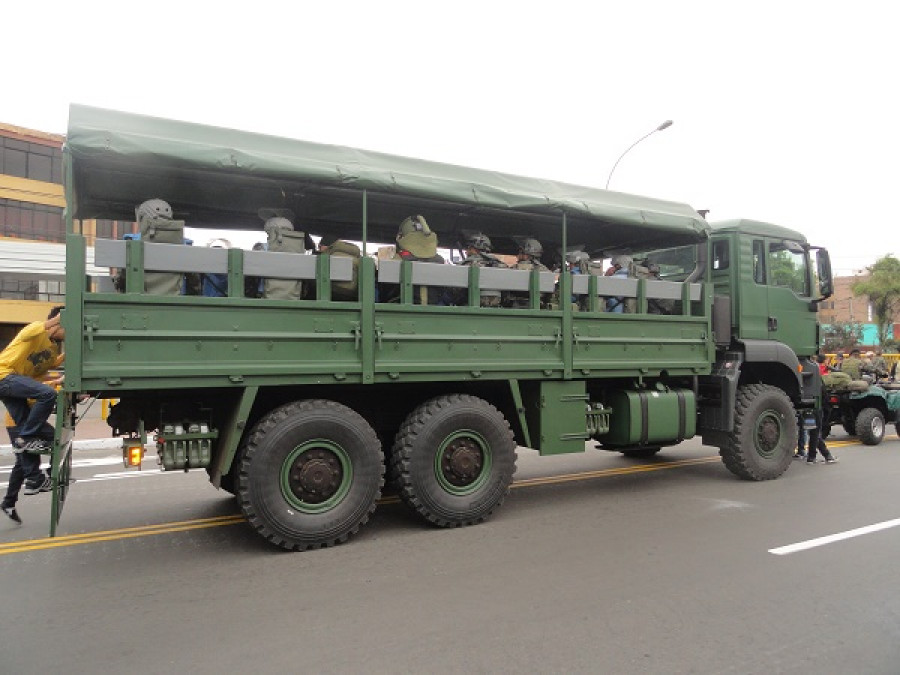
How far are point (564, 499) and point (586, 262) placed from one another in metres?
2.64

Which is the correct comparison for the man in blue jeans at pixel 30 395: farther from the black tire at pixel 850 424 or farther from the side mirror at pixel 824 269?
the black tire at pixel 850 424

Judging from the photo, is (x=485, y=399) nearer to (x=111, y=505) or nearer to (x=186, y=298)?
(x=186, y=298)

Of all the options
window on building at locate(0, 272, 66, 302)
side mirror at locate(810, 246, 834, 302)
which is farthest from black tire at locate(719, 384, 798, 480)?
window on building at locate(0, 272, 66, 302)

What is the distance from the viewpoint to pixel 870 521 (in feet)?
19.1

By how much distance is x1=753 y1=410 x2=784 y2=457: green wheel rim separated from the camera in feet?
25.2

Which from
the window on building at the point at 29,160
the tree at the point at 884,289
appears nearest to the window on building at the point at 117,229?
the window on building at the point at 29,160

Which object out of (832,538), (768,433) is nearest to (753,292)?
(768,433)

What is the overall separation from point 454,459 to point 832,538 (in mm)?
3320

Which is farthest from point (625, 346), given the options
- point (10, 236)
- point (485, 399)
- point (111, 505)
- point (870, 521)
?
point (10, 236)

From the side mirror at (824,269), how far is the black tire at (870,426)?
13.6 ft

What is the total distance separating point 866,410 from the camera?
1125cm

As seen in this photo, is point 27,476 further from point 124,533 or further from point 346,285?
point 346,285

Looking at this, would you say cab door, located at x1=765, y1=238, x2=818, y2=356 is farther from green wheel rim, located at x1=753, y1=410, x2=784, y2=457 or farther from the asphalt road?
the asphalt road

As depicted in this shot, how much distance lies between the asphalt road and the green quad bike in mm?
5220
